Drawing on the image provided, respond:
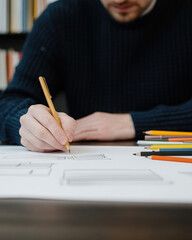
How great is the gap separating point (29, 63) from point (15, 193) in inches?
25.0

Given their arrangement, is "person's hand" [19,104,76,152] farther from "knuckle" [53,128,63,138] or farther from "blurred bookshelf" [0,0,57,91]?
"blurred bookshelf" [0,0,57,91]

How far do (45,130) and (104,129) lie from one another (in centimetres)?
21

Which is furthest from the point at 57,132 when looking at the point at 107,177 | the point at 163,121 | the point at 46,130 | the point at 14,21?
the point at 14,21

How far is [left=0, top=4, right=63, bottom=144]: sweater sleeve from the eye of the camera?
60 cm

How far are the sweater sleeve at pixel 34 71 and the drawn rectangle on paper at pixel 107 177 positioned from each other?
0.34 metres

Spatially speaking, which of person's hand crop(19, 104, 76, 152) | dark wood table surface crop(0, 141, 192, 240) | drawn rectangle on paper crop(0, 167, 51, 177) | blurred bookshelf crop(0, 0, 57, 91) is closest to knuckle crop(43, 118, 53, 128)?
person's hand crop(19, 104, 76, 152)

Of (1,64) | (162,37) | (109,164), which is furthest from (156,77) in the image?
(1,64)

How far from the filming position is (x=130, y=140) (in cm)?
60

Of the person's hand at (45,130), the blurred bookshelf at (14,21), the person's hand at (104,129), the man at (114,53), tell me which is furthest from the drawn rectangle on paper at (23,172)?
the blurred bookshelf at (14,21)

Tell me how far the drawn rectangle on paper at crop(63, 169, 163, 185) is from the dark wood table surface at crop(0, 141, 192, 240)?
0.18 feet

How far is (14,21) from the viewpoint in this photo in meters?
1.38

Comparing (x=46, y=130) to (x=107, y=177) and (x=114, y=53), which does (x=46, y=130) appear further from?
(x=114, y=53)

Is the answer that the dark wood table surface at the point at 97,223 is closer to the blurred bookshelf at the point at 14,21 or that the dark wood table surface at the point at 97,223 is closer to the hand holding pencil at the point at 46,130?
the hand holding pencil at the point at 46,130

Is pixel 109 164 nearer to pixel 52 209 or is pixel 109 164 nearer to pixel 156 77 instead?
pixel 52 209
